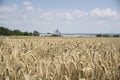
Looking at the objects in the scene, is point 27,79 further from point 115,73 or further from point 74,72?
point 115,73

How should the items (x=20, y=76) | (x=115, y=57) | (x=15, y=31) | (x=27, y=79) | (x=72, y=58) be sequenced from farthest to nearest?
1. (x=15, y=31)
2. (x=115, y=57)
3. (x=72, y=58)
4. (x=20, y=76)
5. (x=27, y=79)

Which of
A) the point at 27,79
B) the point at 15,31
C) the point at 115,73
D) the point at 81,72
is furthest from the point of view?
the point at 15,31

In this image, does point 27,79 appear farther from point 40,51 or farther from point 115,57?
point 40,51

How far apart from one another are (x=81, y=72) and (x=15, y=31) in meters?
68.1

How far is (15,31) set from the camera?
233 ft

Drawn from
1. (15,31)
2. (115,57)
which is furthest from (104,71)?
(15,31)

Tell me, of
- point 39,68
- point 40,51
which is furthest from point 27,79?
point 40,51

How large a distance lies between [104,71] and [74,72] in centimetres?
46

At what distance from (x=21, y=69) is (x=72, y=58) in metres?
1.15

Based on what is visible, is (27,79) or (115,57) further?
(115,57)

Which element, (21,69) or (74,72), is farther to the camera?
(74,72)

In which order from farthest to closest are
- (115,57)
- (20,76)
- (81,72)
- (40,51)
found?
(40,51) < (115,57) < (81,72) < (20,76)

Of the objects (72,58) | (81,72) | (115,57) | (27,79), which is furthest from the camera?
(115,57)

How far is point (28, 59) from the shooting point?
4941mm
